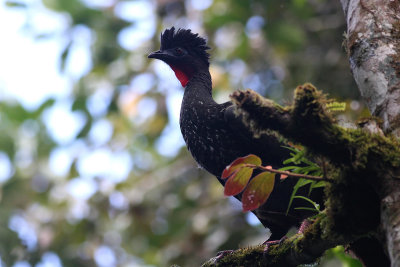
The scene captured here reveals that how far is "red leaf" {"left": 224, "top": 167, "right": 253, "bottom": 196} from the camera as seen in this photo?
80.7 inches

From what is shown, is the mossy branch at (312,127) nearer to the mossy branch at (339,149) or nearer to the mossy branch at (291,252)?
the mossy branch at (339,149)

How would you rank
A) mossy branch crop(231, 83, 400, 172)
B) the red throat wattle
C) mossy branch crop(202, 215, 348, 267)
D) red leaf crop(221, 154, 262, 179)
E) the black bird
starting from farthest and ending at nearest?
the red throat wattle → the black bird → mossy branch crop(202, 215, 348, 267) → red leaf crop(221, 154, 262, 179) → mossy branch crop(231, 83, 400, 172)

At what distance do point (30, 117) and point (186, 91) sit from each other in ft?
13.7

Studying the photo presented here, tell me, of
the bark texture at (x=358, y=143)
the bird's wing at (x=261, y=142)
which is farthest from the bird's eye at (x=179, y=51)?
the bark texture at (x=358, y=143)

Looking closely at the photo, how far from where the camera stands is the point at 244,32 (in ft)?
21.9

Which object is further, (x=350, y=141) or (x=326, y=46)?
(x=326, y=46)

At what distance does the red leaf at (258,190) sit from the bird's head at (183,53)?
264 centimetres

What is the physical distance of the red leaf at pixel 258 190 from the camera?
6.74ft

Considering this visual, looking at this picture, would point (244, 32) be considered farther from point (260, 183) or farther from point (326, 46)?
point (260, 183)

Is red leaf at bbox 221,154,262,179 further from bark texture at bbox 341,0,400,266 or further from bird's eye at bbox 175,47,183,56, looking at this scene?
bird's eye at bbox 175,47,183,56

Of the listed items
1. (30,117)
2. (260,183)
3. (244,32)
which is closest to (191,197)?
(244,32)

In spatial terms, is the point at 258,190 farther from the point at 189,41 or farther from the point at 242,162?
the point at 189,41

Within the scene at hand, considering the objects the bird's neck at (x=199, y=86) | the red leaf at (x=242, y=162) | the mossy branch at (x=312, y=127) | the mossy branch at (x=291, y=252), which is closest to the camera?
the mossy branch at (x=312, y=127)

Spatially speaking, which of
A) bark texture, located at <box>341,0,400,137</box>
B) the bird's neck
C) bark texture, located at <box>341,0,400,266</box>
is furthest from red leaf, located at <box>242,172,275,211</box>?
the bird's neck
